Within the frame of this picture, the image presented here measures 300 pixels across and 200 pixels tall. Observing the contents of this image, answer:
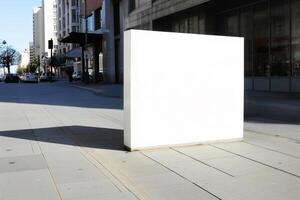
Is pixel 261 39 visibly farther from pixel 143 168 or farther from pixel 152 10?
pixel 143 168

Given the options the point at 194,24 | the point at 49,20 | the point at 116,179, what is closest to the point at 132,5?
the point at 194,24

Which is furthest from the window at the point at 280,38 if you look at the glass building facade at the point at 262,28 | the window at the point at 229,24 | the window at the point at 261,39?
the window at the point at 229,24

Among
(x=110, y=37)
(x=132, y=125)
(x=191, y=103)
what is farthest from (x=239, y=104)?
(x=110, y=37)

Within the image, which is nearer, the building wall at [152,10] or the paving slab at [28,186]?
the paving slab at [28,186]

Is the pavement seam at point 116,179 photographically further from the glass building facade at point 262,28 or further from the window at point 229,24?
the window at point 229,24

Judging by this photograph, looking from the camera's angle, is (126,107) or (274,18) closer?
(126,107)

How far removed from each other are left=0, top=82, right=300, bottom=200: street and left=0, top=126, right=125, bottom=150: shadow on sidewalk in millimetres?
21

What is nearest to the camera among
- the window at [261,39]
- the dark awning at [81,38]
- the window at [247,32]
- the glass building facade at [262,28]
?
the glass building facade at [262,28]

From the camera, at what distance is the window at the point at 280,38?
1016 inches

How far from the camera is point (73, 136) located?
11.3 metres

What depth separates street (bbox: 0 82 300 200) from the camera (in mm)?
6203

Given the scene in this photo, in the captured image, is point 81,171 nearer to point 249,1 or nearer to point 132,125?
point 132,125

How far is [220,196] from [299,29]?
66.9ft

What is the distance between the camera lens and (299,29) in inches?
973
